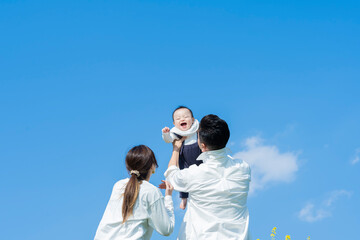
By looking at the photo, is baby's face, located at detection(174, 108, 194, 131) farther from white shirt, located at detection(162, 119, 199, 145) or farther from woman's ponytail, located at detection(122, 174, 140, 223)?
woman's ponytail, located at detection(122, 174, 140, 223)

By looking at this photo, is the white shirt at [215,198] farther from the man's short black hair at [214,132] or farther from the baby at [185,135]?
the baby at [185,135]

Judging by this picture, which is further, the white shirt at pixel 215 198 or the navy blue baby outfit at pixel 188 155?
the navy blue baby outfit at pixel 188 155

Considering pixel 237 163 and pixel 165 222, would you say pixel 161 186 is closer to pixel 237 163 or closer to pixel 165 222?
pixel 165 222

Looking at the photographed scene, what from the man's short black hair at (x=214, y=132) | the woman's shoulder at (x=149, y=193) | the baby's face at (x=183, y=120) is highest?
the baby's face at (x=183, y=120)

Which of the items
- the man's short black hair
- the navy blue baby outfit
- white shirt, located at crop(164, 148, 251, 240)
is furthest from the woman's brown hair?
the navy blue baby outfit

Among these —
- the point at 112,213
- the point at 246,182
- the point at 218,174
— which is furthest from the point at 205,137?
the point at 112,213

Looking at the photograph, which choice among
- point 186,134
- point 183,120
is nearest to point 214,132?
point 186,134

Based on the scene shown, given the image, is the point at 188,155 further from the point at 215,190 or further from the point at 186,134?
the point at 215,190

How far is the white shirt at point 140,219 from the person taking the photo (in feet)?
13.7

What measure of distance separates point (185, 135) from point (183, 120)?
0.73ft

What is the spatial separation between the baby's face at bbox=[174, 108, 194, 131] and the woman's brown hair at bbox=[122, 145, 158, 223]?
3.97ft

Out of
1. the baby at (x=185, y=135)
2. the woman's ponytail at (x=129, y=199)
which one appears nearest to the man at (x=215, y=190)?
the woman's ponytail at (x=129, y=199)

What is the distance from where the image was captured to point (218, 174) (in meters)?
4.26

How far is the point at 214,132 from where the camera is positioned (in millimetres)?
4184
